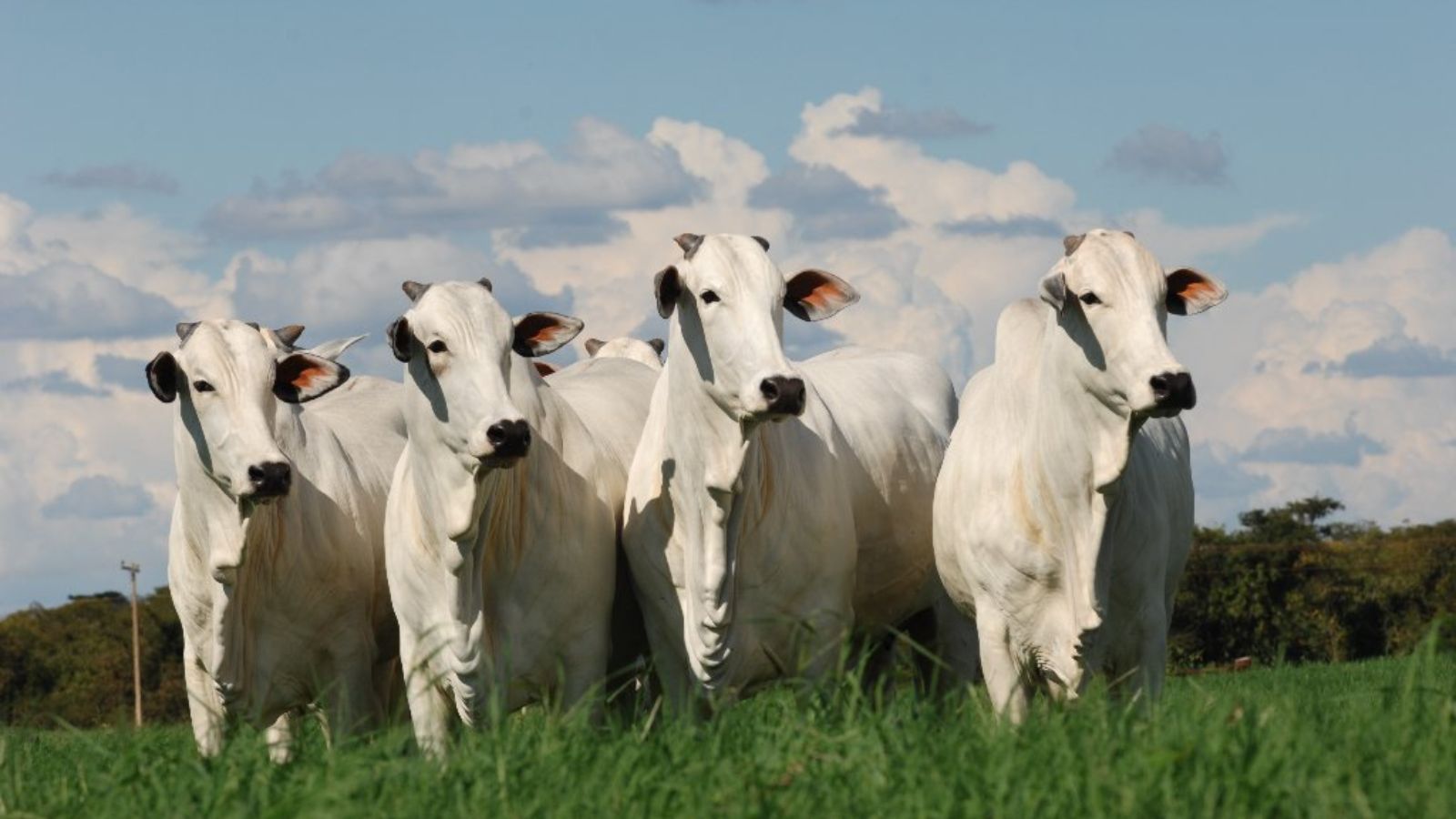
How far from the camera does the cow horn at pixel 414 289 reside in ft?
35.6

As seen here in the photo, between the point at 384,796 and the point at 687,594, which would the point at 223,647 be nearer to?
the point at 687,594

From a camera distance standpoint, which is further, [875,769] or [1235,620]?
[1235,620]

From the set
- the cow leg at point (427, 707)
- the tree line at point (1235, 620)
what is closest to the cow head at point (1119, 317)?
the cow leg at point (427, 707)

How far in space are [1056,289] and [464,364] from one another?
2.72m

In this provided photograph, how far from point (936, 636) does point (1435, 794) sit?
6.61 m

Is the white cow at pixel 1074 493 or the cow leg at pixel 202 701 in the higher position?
the white cow at pixel 1074 493

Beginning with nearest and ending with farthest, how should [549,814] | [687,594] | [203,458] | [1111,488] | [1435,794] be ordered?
[1435,794] → [549,814] → [1111,488] → [687,594] → [203,458]

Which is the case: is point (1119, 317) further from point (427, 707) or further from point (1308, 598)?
point (1308, 598)

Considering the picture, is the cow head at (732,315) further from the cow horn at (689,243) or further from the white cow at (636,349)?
the white cow at (636,349)

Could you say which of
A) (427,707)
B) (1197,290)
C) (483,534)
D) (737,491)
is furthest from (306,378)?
(1197,290)

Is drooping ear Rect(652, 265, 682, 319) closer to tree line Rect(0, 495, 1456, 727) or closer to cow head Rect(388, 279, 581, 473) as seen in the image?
cow head Rect(388, 279, 581, 473)

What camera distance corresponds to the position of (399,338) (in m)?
10.5

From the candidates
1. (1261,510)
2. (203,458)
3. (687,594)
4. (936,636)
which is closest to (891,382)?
(936,636)

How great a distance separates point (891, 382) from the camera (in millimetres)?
13539
